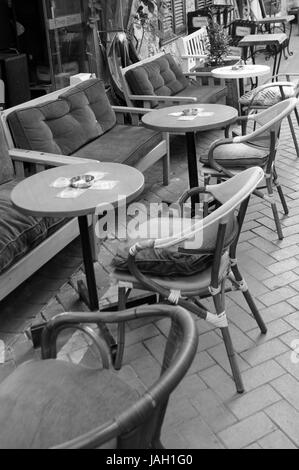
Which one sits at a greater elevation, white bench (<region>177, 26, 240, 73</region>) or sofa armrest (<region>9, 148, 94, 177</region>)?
white bench (<region>177, 26, 240, 73</region>)

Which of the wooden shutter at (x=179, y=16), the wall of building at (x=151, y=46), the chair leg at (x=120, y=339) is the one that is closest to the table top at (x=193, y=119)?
the chair leg at (x=120, y=339)

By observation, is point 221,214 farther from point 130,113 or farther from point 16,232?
point 130,113

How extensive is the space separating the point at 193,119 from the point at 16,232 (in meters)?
1.59

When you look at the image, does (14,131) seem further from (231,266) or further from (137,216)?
(231,266)

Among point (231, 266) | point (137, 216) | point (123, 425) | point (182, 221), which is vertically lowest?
point (137, 216)

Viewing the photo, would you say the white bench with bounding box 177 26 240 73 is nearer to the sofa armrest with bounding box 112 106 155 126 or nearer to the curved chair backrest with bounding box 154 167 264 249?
the sofa armrest with bounding box 112 106 155 126

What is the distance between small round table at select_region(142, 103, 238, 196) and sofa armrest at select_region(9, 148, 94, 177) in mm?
681

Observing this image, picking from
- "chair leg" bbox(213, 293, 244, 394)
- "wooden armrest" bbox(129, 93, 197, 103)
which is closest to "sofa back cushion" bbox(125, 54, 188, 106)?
"wooden armrest" bbox(129, 93, 197, 103)

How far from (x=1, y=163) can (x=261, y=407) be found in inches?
84.7

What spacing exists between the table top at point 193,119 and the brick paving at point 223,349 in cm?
72

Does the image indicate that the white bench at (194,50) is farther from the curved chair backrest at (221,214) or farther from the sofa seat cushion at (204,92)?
the curved chair backrest at (221,214)

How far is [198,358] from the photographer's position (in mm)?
2455

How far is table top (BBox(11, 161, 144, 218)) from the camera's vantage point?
242 centimetres

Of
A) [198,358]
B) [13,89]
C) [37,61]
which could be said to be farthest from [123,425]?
[37,61]
